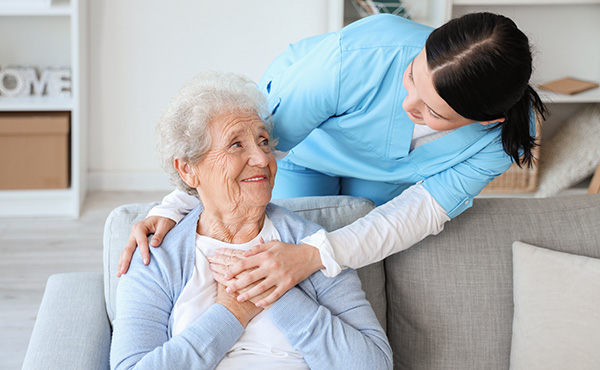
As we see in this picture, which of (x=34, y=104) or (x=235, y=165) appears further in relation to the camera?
(x=34, y=104)

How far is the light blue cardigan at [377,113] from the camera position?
1.41 meters

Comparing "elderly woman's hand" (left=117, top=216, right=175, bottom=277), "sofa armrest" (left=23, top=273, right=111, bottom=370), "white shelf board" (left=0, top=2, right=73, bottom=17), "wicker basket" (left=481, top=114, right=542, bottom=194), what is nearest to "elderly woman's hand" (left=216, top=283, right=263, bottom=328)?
"elderly woman's hand" (left=117, top=216, right=175, bottom=277)

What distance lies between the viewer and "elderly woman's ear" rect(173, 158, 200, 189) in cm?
142

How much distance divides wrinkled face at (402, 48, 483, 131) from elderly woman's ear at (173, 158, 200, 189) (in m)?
0.48

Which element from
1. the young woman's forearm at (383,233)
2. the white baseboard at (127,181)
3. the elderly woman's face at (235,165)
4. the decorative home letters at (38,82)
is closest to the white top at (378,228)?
the young woman's forearm at (383,233)

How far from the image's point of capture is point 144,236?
1385 mm

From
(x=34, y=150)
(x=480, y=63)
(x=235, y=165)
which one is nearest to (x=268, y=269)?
(x=235, y=165)

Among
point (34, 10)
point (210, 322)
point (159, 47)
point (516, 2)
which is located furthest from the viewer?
point (159, 47)

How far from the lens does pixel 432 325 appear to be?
1549 millimetres

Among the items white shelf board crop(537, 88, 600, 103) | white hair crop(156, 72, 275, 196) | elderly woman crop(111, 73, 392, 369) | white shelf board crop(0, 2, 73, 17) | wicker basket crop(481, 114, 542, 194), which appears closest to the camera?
elderly woman crop(111, 73, 392, 369)

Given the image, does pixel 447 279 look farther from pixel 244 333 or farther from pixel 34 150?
pixel 34 150

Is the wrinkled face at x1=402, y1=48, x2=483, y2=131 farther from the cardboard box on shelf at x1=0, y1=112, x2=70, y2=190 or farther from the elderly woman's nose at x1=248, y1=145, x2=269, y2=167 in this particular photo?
the cardboard box on shelf at x1=0, y1=112, x2=70, y2=190

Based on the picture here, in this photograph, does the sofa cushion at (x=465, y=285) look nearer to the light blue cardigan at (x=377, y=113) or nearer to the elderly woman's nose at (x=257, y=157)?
the light blue cardigan at (x=377, y=113)

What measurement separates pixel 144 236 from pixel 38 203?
208 centimetres
